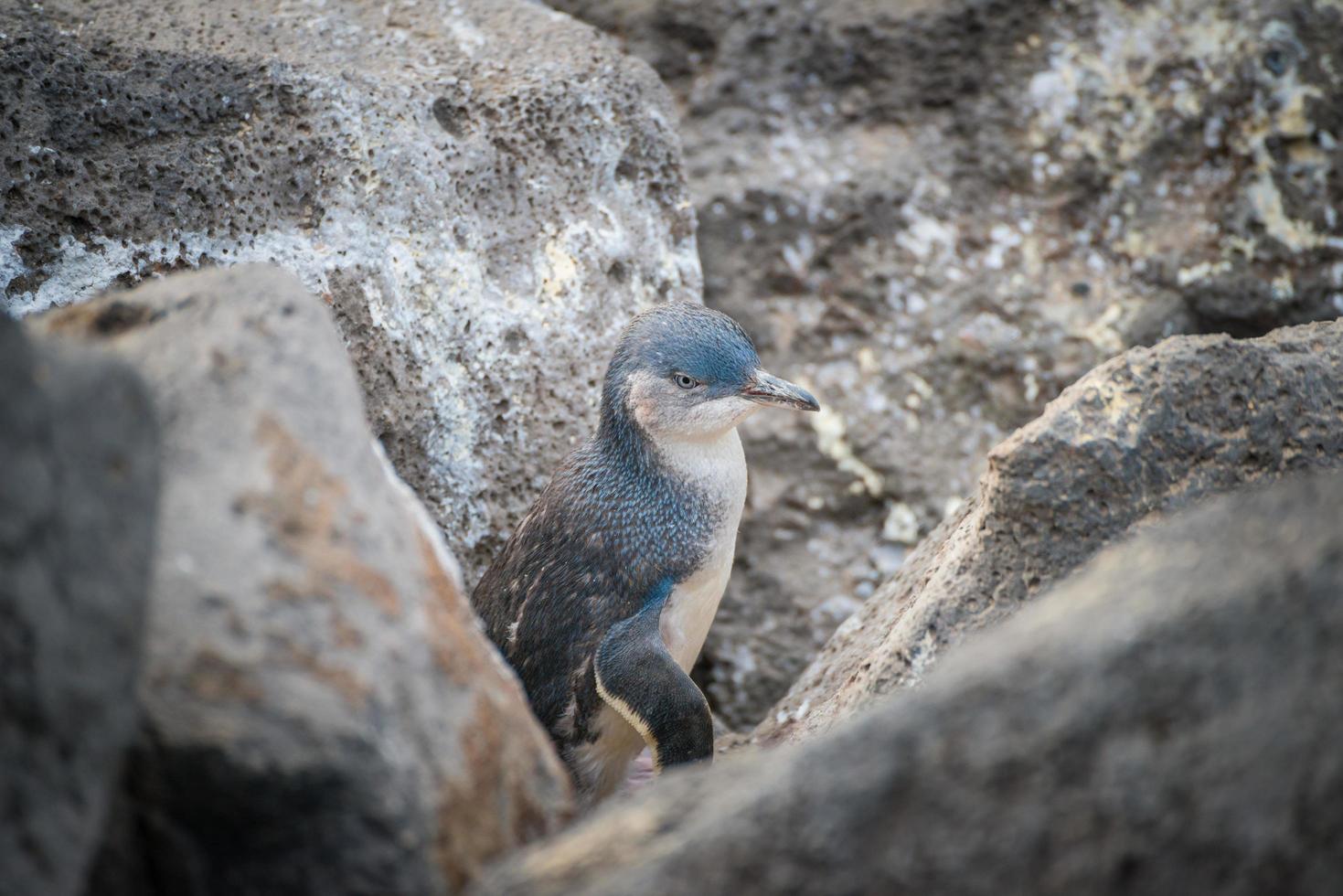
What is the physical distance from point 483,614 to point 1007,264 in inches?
98.1

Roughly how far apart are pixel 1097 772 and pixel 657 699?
1.77 m

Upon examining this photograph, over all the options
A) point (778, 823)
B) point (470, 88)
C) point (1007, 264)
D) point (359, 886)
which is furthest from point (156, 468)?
point (1007, 264)

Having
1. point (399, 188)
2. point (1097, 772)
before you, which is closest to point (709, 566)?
point (399, 188)

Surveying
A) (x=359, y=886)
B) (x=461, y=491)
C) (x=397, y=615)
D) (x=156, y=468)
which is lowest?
(x=461, y=491)

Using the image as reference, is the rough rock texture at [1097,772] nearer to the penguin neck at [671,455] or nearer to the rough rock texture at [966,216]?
the penguin neck at [671,455]

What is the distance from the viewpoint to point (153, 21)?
3797 mm

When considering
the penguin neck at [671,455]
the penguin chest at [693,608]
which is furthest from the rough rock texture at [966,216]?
the penguin neck at [671,455]

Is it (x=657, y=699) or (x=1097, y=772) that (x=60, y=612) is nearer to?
(x=1097, y=772)

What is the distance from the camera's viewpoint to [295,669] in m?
1.84

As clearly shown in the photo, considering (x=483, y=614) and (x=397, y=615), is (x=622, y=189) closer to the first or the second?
(x=483, y=614)

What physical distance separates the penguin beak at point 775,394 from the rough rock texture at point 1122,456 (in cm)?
73

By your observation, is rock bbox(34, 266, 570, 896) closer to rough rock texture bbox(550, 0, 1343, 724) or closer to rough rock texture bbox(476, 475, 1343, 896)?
rough rock texture bbox(476, 475, 1343, 896)

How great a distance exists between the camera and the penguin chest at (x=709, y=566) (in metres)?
3.60

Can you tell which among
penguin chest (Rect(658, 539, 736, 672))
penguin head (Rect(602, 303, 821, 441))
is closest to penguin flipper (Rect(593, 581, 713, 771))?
penguin chest (Rect(658, 539, 736, 672))
